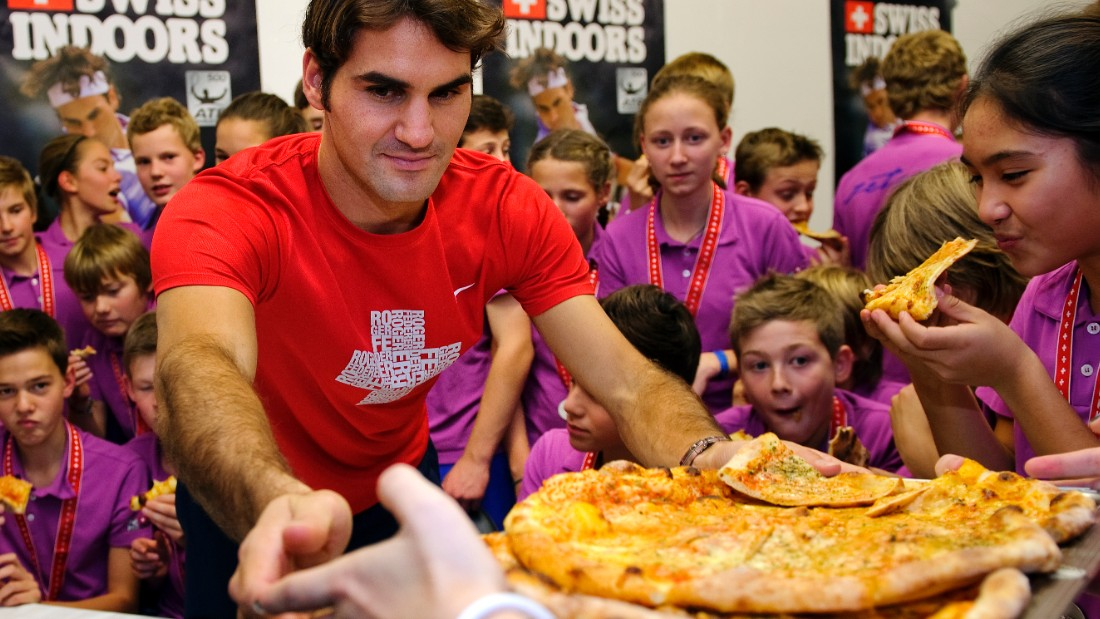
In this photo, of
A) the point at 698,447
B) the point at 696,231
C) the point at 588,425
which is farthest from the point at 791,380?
the point at 698,447

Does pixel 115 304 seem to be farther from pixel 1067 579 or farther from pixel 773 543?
pixel 1067 579

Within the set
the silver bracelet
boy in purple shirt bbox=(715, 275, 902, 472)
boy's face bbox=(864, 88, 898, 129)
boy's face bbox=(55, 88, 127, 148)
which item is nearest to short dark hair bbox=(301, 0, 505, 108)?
the silver bracelet

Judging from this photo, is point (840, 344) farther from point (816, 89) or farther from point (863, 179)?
point (816, 89)

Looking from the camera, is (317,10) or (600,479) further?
(317,10)

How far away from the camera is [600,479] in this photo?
1664 millimetres

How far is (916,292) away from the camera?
2236 millimetres

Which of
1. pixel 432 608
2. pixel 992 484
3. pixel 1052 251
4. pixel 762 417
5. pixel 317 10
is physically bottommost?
pixel 762 417

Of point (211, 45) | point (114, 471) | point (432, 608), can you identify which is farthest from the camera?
point (211, 45)

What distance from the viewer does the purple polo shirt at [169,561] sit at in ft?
12.3

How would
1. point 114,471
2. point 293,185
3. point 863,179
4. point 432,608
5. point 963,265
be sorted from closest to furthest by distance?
point 432,608 < point 293,185 < point 963,265 < point 114,471 < point 863,179

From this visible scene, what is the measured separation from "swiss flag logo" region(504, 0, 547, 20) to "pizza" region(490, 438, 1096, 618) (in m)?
4.44

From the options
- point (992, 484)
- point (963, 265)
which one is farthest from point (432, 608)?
point (963, 265)

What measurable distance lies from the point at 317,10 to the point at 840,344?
198cm

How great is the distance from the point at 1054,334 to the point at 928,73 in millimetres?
2538
